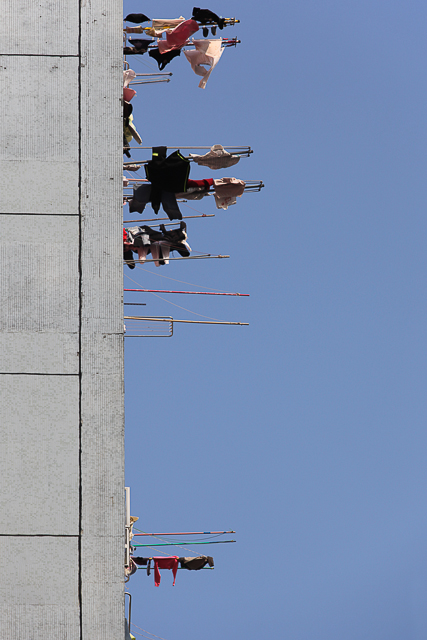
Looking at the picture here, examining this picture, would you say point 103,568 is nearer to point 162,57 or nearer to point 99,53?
point 99,53

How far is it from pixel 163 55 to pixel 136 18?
91cm

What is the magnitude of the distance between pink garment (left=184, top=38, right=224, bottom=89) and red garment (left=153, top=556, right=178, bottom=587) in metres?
11.7

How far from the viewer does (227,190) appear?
36.5 ft

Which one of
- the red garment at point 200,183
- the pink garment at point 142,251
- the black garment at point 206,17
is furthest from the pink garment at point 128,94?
the pink garment at point 142,251

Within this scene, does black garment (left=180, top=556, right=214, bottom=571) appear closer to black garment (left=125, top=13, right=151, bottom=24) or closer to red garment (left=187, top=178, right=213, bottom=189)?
red garment (left=187, top=178, right=213, bottom=189)

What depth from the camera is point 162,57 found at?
429 inches

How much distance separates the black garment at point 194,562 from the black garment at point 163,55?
12.1 meters

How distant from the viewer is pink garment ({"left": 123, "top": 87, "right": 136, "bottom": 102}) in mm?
10268

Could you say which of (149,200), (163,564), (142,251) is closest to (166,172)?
(149,200)

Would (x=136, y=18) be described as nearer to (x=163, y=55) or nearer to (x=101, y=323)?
(x=163, y=55)

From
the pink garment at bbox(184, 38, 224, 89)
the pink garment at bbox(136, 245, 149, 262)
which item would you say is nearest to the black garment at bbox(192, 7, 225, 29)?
the pink garment at bbox(184, 38, 224, 89)

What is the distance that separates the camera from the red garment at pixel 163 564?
1471 centimetres

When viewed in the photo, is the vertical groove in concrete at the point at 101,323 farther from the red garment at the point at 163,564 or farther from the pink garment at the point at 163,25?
the red garment at the point at 163,564

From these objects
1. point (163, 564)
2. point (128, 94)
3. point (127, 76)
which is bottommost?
point (163, 564)
